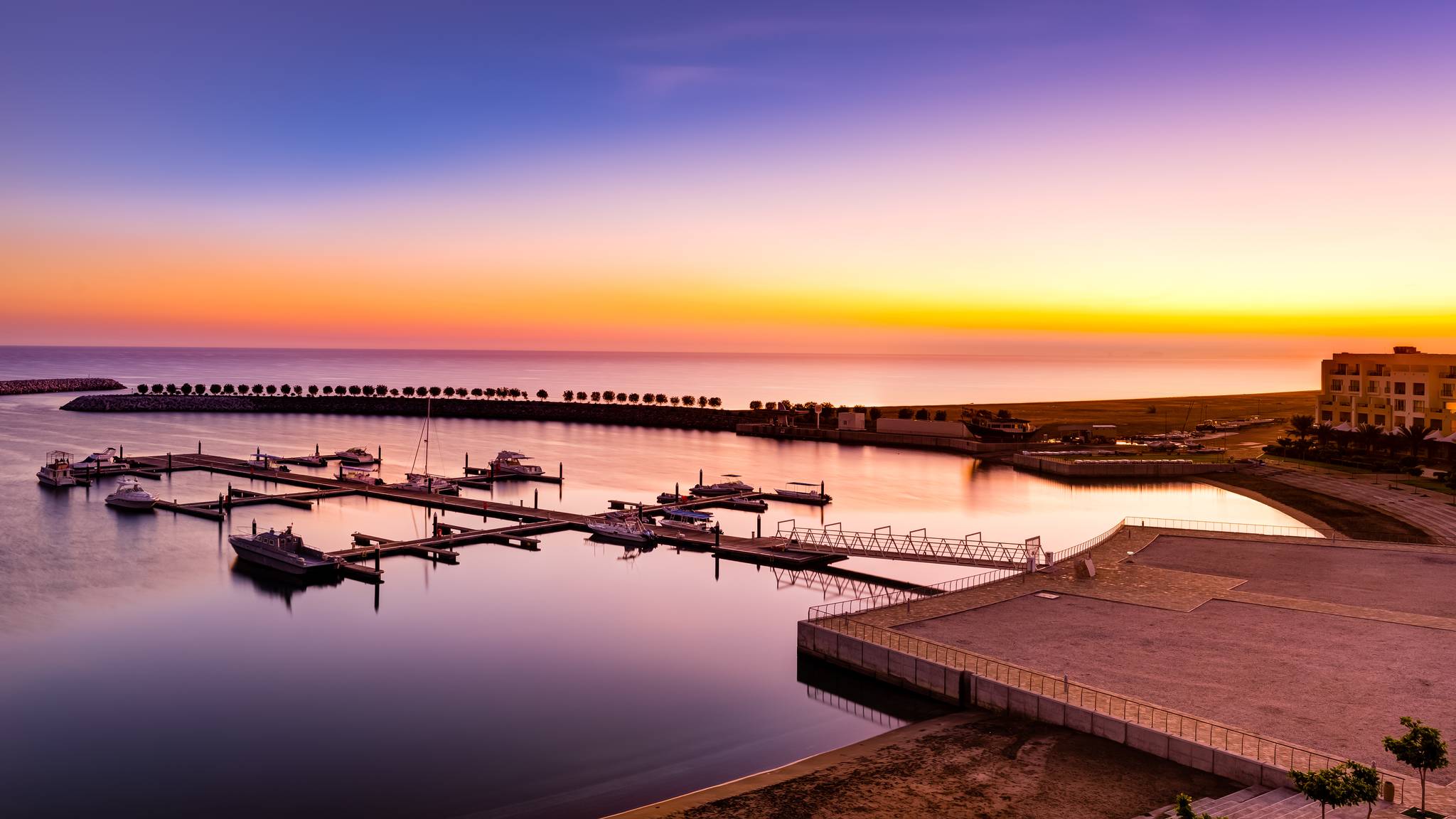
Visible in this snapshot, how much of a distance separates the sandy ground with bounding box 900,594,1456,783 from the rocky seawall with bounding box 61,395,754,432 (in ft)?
319

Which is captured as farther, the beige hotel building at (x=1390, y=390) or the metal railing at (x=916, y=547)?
the beige hotel building at (x=1390, y=390)

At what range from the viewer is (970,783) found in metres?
20.1

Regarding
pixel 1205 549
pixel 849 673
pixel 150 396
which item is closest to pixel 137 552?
pixel 849 673

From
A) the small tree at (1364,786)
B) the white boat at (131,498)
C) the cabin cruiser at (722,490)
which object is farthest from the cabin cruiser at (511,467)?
the small tree at (1364,786)

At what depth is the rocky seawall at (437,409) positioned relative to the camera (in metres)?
131

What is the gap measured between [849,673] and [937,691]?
11.5 feet

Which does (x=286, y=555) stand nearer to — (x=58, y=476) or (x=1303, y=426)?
(x=58, y=476)

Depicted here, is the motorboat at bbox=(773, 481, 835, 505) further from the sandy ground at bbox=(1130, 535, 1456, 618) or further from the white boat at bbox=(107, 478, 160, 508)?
the white boat at bbox=(107, 478, 160, 508)

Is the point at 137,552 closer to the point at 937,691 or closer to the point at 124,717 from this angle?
the point at 124,717

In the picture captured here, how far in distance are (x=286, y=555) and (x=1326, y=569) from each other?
43.0m

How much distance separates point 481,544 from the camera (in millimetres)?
52125

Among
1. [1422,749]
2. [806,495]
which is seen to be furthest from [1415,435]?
[1422,749]

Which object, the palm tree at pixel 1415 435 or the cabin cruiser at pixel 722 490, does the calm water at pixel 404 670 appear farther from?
the palm tree at pixel 1415 435

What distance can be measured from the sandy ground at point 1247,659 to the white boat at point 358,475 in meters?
51.3
